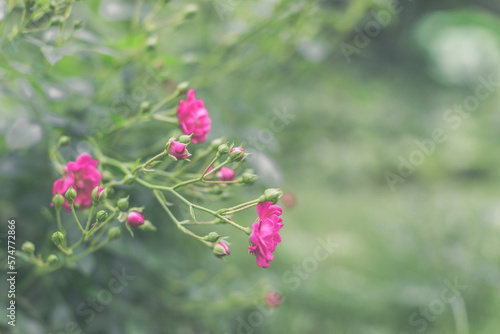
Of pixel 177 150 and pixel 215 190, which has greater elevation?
pixel 177 150

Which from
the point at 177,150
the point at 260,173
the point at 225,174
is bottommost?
the point at 260,173

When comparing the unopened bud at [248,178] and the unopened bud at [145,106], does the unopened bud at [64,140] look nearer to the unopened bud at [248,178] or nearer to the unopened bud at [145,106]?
the unopened bud at [145,106]

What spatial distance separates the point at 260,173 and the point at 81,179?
1.18 ft

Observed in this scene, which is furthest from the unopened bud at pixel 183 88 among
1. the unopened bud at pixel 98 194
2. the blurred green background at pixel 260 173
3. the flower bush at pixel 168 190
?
the unopened bud at pixel 98 194

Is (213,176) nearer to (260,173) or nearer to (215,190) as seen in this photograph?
(215,190)

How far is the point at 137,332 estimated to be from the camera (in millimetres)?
1102

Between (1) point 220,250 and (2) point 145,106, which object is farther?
(2) point 145,106

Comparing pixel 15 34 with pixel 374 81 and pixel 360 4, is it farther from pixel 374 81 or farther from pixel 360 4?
pixel 374 81

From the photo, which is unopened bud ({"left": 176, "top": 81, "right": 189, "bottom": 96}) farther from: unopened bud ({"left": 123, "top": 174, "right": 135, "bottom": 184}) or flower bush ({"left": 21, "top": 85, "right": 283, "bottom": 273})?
unopened bud ({"left": 123, "top": 174, "right": 135, "bottom": 184})

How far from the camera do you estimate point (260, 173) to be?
99 cm

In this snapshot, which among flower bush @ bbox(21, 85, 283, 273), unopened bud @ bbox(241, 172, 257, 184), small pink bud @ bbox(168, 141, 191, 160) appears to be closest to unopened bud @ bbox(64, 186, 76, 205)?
flower bush @ bbox(21, 85, 283, 273)

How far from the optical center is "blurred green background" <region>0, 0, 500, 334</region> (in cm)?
102

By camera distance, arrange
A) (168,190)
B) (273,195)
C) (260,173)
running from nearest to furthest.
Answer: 1. (273,195)
2. (168,190)
3. (260,173)

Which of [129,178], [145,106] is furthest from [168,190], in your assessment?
[145,106]
